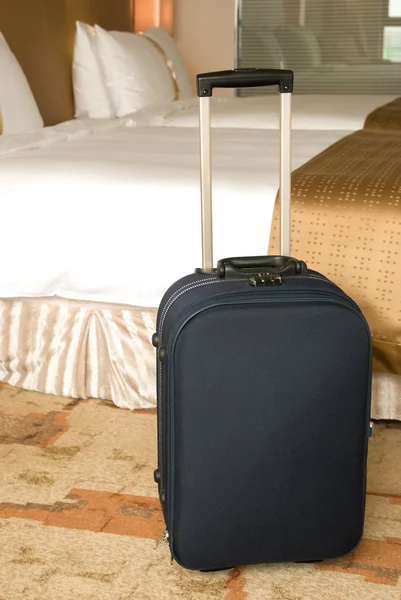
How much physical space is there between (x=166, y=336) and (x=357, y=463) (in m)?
0.41

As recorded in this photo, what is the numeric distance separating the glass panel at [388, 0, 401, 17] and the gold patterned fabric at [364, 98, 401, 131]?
1.91m

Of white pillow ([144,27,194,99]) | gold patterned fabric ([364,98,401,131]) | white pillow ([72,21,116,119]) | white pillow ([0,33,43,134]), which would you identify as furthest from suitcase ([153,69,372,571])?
white pillow ([144,27,194,99])

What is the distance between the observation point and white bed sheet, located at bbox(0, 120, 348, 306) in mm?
2145

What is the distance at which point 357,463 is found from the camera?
5.13ft

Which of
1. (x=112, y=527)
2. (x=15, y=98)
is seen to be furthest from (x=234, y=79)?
(x=15, y=98)

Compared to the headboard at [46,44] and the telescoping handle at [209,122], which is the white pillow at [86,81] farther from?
the telescoping handle at [209,122]

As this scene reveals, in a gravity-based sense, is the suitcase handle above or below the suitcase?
above

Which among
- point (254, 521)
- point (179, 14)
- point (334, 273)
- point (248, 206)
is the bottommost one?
point (254, 521)

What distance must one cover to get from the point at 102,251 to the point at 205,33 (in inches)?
141

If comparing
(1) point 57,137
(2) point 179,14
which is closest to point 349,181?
(1) point 57,137

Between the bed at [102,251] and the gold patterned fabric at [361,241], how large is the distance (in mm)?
89

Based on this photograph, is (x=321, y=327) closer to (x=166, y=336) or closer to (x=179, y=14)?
(x=166, y=336)

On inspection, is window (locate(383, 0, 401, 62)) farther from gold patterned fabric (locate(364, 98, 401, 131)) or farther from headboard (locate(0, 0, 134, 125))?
headboard (locate(0, 0, 134, 125))

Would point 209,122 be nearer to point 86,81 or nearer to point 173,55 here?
point 86,81
